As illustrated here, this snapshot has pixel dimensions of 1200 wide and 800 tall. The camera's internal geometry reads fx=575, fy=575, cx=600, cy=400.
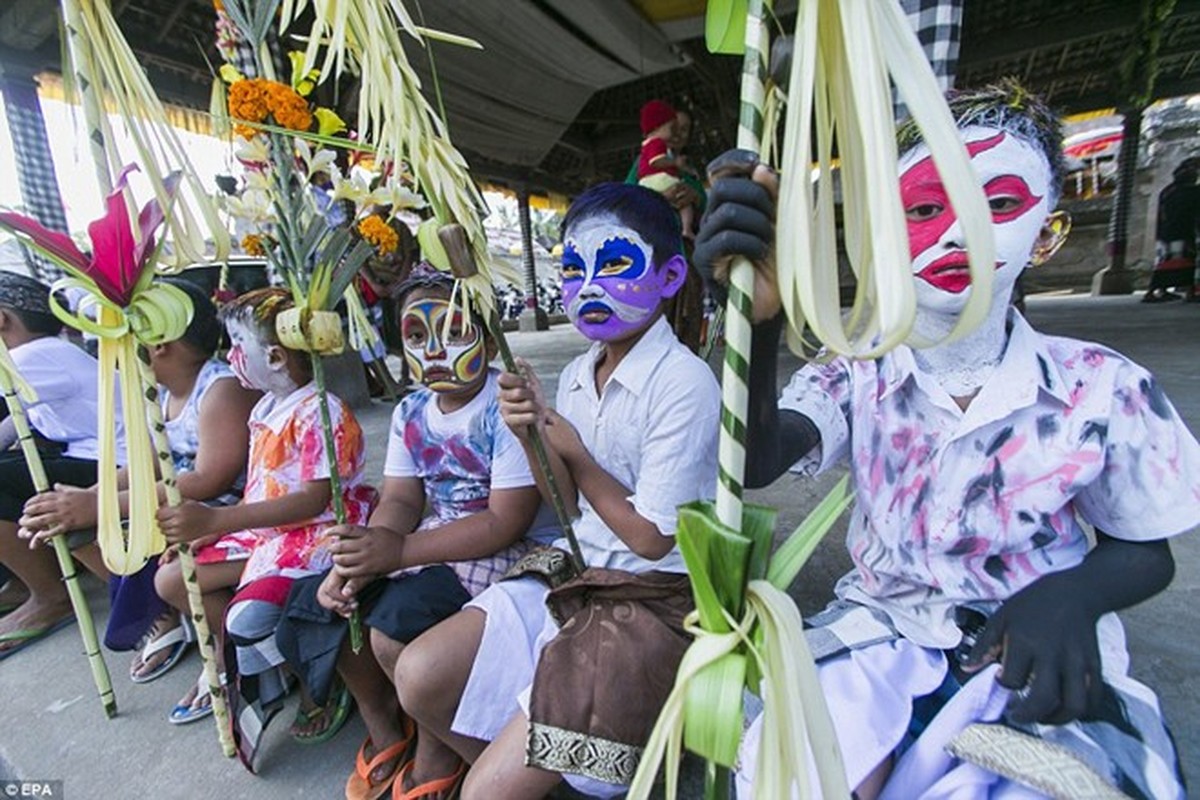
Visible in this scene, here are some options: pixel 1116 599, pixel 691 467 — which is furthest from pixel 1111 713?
pixel 691 467

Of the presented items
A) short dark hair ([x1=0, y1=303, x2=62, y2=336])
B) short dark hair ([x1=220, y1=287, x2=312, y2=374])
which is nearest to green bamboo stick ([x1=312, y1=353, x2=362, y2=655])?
short dark hair ([x1=220, y1=287, x2=312, y2=374])

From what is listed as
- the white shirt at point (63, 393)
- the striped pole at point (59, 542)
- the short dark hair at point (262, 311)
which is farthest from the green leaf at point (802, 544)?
the white shirt at point (63, 393)

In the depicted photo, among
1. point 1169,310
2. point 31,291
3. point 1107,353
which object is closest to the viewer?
point 1107,353

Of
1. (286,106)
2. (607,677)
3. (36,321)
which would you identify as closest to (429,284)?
(286,106)

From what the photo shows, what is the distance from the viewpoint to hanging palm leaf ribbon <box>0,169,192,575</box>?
112 cm

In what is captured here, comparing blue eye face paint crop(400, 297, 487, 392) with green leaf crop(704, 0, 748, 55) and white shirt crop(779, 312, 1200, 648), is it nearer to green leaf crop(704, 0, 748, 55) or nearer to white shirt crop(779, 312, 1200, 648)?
white shirt crop(779, 312, 1200, 648)

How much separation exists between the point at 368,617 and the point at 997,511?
4.10ft

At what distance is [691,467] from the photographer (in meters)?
1.12

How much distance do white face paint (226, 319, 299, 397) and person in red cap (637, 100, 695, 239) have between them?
4.78ft

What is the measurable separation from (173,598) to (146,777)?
0.45 m

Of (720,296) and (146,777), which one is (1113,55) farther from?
(146,777)

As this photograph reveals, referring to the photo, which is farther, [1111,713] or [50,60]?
[50,60]

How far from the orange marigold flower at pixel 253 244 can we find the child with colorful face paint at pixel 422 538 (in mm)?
325

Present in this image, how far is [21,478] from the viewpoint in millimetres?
2223
